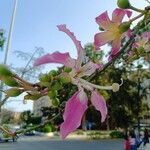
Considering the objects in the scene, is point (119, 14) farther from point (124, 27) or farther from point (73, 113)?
point (73, 113)

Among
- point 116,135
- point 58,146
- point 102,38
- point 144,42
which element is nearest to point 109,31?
point 102,38

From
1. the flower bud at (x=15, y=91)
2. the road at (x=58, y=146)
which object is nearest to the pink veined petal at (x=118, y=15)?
the flower bud at (x=15, y=91)

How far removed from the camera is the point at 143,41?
150 centimetres

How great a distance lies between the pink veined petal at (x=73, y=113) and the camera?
93cm

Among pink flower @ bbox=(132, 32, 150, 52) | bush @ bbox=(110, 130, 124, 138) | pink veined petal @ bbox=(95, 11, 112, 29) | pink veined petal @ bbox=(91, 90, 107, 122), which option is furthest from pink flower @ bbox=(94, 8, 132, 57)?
bush @ bbox=(110, 130, 124, 138)

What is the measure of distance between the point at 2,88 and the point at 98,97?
0.69 ft

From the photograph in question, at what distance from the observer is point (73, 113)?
95 centimetres

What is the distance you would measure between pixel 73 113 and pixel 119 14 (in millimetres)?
308

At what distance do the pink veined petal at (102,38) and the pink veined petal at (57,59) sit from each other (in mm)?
73

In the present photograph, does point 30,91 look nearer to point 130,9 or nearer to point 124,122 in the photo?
point 130,9

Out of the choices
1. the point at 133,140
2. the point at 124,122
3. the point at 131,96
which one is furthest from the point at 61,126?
the point at 124,122

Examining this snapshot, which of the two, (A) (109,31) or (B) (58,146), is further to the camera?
(B) (58,146)

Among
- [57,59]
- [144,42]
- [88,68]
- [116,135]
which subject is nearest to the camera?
[57,59]

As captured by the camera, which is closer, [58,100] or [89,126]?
[58,100]
